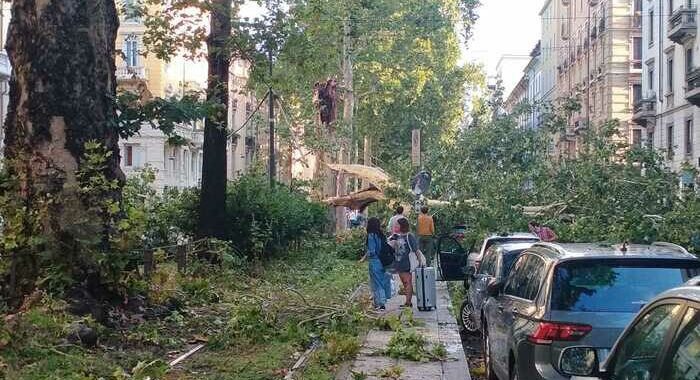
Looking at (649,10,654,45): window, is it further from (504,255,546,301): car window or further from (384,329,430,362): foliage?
(504,255,546,301): car window

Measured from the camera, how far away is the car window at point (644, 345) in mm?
4055

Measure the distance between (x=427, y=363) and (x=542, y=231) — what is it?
8059 mm

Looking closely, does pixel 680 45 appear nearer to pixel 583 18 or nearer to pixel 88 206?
pixel 583 18

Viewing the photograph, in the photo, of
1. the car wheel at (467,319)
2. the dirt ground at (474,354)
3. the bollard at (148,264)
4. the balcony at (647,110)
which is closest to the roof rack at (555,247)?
the dirt ground at (474,354)

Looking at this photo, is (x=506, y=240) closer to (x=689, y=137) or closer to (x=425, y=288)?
(x=425, y=288)

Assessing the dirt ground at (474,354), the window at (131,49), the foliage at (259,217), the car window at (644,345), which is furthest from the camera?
the window at (131,49)

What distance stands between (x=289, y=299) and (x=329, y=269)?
948 cm

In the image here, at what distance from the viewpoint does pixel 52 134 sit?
453 inches

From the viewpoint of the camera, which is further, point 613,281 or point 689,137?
point 689,137

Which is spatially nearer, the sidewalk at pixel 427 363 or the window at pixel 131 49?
the sidewalk at pixel 427 363

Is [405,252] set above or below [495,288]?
below

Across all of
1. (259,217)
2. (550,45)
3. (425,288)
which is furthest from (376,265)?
(550,45)

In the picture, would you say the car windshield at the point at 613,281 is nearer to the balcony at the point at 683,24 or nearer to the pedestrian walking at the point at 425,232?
the pedestrian walking at the point at 425,232

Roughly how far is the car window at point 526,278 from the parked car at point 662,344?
322 cm
